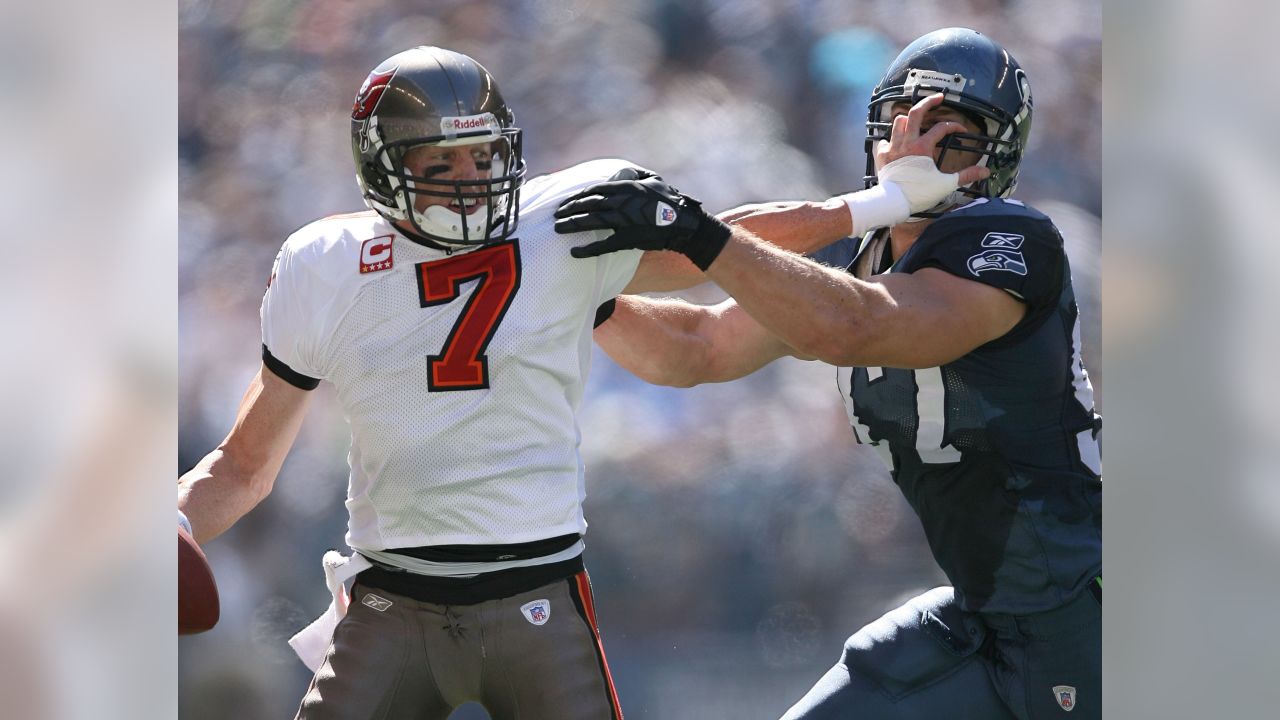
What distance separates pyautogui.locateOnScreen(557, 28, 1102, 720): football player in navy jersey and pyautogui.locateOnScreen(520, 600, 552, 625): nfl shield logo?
649mm

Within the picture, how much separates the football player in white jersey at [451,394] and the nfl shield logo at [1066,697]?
3.10 feet

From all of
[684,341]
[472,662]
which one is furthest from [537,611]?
[684,341]

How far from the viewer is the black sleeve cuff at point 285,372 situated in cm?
242

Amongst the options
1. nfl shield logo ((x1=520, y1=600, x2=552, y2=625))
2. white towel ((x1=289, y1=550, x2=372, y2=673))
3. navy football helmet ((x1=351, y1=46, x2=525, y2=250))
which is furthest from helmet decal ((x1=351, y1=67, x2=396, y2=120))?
nfl shield logo ((x1=520, y1=600, x2=552, y2=625))

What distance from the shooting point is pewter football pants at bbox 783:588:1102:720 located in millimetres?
2633

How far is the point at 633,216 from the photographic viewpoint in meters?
2.29

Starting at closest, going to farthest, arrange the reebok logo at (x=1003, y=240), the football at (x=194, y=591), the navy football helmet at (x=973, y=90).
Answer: the football at (x=194, y=591)
the reebok logo at (x=1003, y=240)
the navy football helmet at (x=973, y=90)

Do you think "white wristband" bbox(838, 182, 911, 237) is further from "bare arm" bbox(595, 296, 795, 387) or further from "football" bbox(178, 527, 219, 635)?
"football" bbox(178, 527, 219, 635)

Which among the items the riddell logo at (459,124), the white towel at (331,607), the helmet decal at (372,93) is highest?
the helmet decal at (372,93)

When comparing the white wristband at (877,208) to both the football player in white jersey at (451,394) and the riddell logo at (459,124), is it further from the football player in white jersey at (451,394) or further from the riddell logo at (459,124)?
the riddell logo at (459,124)

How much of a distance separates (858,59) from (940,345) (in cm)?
178

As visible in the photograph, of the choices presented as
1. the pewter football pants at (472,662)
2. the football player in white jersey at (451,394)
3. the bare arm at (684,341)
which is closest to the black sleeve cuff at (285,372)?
the football player in white jersey at (451,394)
